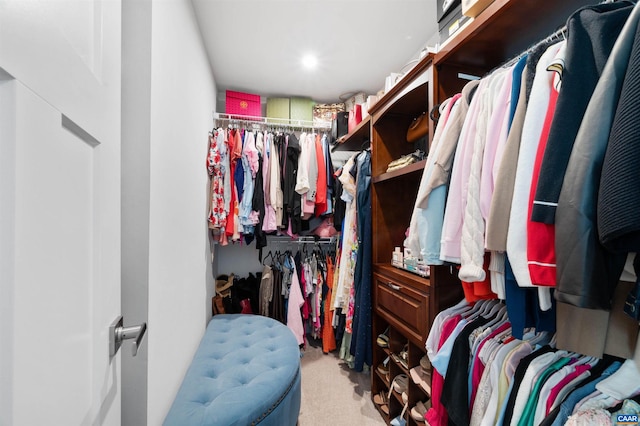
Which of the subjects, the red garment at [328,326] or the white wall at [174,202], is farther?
the red garment at [328,326]

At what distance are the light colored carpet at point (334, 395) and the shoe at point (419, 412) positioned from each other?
412 millimetres

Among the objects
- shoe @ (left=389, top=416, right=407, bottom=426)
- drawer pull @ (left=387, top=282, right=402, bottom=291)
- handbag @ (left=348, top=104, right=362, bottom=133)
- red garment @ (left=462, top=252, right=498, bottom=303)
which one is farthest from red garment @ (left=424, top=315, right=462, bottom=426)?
handbag @ (left=348, top=104, right=362, bottom=133)

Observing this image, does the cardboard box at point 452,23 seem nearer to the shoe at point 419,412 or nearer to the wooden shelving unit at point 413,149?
the wooden shelving unit at point 413,149

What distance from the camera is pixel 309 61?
2084 mm

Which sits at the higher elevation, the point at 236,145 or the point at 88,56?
the point at 236,145

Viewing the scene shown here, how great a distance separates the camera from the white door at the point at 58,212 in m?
0.31

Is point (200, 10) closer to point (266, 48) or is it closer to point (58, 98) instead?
point (266, 48)

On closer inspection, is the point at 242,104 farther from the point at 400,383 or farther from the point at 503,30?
the point at 400,383

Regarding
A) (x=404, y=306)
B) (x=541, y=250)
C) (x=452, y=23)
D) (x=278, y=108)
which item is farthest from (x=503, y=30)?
(x=278, y=108)

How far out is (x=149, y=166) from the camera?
0.90m

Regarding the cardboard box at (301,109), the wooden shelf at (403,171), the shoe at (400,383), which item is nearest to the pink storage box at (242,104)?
the cardboard box at (301,109)

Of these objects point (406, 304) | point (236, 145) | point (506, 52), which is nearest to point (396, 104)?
point (506, 52)

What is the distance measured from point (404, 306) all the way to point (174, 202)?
1275 mm

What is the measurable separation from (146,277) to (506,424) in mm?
1209
